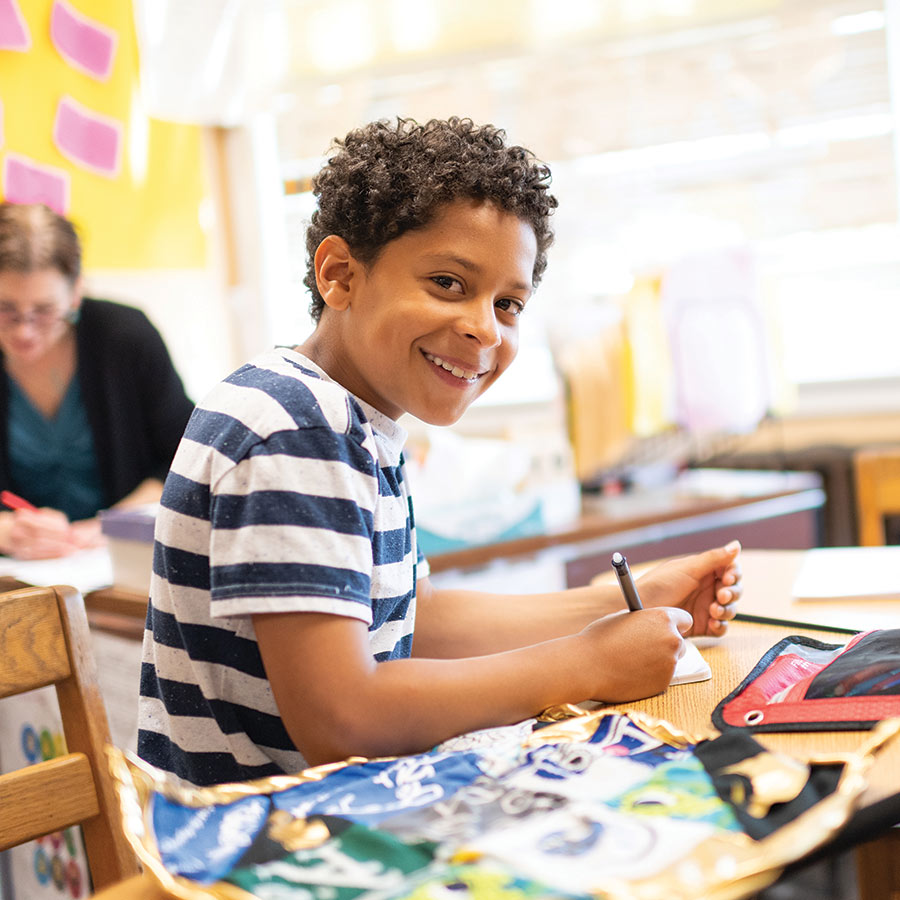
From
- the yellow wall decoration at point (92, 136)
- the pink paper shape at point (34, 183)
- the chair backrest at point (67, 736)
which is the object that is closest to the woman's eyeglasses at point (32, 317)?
the yellow wall decoration at point (92, 136)

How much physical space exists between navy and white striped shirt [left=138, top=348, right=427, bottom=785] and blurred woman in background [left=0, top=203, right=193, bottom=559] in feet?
4.23

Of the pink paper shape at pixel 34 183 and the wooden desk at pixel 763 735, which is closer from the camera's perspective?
the wooden desk at pixel 763 735

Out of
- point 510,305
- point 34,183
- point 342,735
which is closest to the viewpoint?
point 342,735

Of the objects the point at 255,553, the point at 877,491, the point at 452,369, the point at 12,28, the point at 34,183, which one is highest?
the point at 12,28

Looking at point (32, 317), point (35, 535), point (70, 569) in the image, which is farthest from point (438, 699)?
point (32, 317)

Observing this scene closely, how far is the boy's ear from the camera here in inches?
34.6

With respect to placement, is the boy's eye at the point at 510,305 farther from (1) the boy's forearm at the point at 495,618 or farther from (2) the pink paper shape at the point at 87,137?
(2) the pink paper shape at the point at 87,137

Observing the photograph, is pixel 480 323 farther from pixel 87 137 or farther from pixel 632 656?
pixel 87 137

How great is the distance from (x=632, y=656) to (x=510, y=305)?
0.32 m

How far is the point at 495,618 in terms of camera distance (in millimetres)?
1045

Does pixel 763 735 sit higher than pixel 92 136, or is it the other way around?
pixel 92 136

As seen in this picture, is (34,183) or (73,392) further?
(34,183)

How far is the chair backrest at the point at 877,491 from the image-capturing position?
1.94 m

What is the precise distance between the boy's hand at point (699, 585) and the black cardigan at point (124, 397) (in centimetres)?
146
